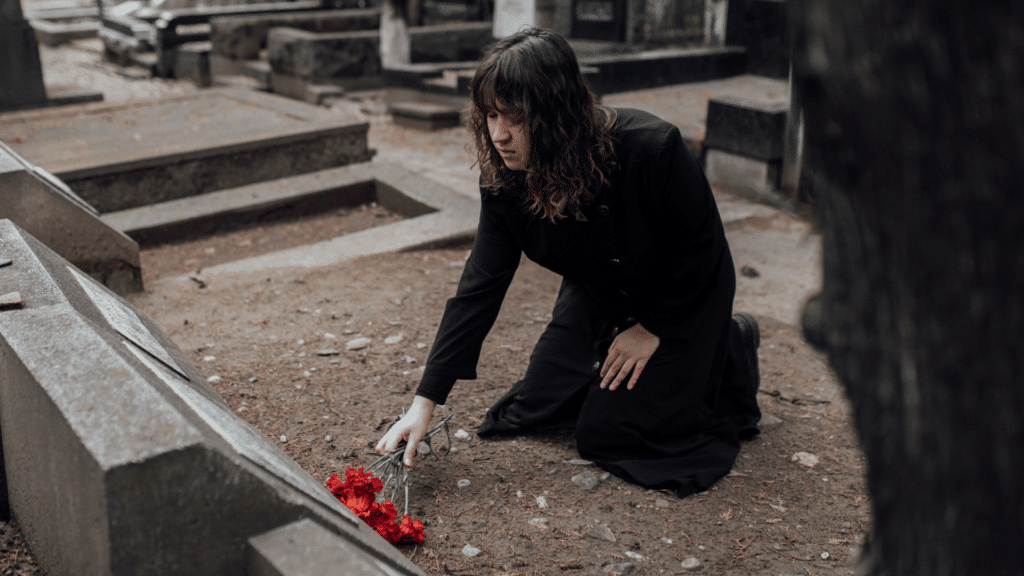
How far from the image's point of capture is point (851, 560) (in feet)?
7.25

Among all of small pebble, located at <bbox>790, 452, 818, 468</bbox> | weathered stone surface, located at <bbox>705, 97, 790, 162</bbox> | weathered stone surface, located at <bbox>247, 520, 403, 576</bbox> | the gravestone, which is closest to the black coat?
small pebble, located at <bbox>790, 452, 818, 468</bbox>

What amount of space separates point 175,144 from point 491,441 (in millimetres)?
3902

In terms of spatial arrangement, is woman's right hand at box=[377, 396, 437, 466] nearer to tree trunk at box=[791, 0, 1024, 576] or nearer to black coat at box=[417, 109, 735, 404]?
black coat at box=[417, 109, 735, 404]

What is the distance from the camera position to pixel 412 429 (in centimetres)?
237

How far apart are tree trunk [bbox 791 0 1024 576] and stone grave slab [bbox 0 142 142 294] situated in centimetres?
339

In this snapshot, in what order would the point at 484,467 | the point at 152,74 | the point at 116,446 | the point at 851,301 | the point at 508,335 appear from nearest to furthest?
the point at 851,301 → the point at 116,446 → the point at 484,467 → the point at 508,335 → the point at 152,74

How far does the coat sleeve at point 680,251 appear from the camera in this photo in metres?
2.36

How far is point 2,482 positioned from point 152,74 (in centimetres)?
1243

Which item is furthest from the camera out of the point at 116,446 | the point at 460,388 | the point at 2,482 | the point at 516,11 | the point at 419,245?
the point at 516,11

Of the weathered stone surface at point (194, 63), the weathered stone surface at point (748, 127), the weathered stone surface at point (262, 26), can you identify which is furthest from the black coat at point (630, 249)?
the weathered stone surface at point (194, 63)

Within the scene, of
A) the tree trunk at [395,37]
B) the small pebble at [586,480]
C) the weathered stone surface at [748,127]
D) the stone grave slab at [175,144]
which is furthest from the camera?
the tree trunk at [395,37]

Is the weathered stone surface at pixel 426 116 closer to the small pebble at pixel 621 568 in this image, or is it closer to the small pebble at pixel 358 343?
the small pebble at pixel 358 343

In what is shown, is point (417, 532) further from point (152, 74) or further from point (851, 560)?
point (152, 74)

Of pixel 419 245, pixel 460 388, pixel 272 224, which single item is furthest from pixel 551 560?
pixel 272 224
